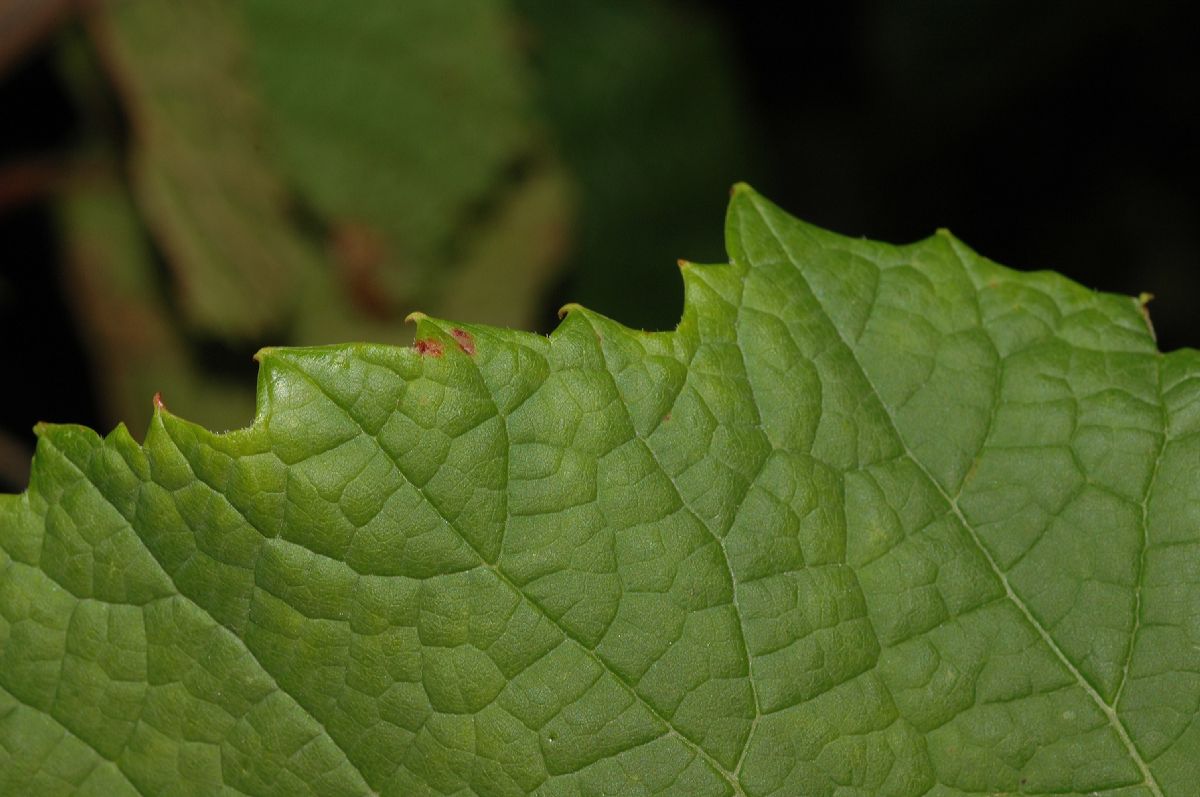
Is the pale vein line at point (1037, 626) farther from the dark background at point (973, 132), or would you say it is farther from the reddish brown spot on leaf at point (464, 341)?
the dark background at point (973, 132)

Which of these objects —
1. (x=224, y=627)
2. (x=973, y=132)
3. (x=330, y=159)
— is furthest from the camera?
(x=973, y=132)

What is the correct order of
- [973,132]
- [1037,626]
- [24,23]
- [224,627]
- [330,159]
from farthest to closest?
[973,132] → [330,159] → [24,23] → [1037,626] → [224,627]

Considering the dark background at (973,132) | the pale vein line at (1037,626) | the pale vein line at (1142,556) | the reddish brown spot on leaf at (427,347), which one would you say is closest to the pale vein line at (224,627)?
the reddish brown spot on leaf at (427,347)

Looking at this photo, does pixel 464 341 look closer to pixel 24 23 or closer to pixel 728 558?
pixel 728 558

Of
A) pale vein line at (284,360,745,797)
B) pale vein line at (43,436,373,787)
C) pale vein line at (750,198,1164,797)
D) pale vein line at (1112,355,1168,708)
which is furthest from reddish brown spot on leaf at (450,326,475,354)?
pale vein line at (1112,355,1168,708)

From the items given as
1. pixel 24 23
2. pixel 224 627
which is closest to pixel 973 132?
pixel 24 23
